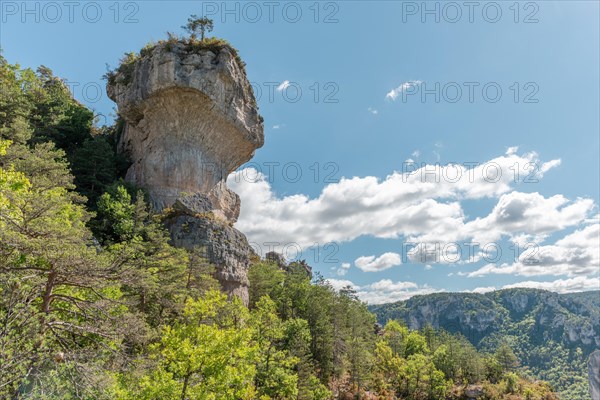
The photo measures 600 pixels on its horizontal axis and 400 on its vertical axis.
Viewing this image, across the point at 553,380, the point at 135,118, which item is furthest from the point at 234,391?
the point at 553,380

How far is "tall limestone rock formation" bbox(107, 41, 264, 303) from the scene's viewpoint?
31.7 meters

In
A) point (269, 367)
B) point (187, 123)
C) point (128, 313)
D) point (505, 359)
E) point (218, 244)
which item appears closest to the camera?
point (128, 313)

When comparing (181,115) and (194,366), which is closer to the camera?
(194,366)

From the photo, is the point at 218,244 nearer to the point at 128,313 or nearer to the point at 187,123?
the point at 187,123

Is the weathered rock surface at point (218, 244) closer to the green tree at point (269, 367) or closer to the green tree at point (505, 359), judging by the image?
the green tree at point (269, 367)

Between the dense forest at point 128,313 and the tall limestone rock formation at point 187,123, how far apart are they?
121 inches

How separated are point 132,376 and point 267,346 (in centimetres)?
1177

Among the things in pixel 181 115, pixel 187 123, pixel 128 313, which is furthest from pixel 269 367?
pixel 181 115

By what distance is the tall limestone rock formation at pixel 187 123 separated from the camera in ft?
104

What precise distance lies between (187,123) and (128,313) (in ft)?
82.1

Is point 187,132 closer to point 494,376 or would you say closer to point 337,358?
point 337,358

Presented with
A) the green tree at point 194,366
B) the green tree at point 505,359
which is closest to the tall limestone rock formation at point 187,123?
the green tree at point 194,366

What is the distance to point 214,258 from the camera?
2719 centimetres

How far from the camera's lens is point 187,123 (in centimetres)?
3416
